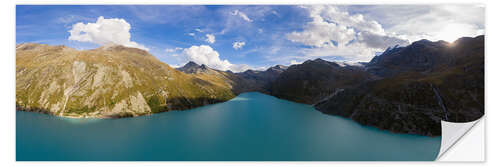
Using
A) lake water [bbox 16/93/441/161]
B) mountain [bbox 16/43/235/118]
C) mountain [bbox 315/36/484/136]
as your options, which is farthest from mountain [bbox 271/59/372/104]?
mountain [bbox 16/43/235/118]

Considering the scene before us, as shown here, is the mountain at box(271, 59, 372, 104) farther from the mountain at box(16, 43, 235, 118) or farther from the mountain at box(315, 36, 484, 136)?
the mountain at box(16, 43, 235, 118)

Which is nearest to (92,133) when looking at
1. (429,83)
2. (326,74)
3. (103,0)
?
(103,0)

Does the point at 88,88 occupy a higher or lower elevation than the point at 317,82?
lower

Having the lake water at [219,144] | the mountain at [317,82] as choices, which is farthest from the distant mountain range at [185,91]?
the lake water at [219,144]

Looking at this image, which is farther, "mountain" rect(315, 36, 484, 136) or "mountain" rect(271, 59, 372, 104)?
"mountain" rect(271, 59, 372, 104)

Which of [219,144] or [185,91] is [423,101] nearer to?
[219,144]

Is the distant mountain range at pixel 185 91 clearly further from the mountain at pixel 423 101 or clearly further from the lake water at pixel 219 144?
the lake water at pixel 219 144

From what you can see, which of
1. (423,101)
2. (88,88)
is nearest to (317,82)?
(423,101)

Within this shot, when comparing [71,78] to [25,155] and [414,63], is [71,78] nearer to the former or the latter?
[25,155]
